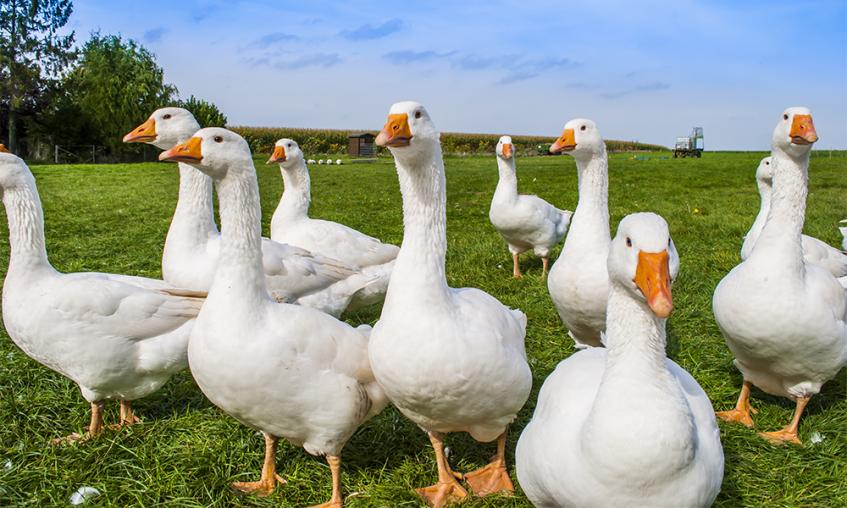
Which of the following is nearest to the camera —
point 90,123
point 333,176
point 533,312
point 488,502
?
point 488,502

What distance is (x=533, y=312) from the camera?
6.32 m

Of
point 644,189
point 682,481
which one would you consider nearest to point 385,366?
point 682,481

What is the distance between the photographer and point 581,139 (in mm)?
4887

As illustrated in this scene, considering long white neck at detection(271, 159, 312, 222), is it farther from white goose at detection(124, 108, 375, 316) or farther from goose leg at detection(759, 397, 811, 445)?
goose leg at detection(759, 397, 811, 445)

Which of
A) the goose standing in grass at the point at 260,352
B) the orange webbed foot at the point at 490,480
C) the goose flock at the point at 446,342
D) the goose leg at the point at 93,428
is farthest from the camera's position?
the goose leg at the point at 93,428

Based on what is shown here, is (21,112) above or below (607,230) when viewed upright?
above

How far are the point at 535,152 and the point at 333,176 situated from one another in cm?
3020

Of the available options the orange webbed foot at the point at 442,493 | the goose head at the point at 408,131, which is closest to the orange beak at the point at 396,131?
the goose head at the point at 408,131

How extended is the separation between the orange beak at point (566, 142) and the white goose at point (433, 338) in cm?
193

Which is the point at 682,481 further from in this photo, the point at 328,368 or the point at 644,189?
the point at 644,189

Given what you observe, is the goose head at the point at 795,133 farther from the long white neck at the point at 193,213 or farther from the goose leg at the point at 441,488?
the long white neck at the point at 193,213

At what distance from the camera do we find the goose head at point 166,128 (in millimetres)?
4914

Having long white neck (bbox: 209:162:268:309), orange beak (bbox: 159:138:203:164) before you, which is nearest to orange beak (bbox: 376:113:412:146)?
long white neck (bbox: 209:162:268:309)

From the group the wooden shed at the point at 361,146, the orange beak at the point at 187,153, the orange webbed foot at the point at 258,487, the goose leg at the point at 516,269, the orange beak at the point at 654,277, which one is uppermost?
the wooden shed at the point at 361,146
